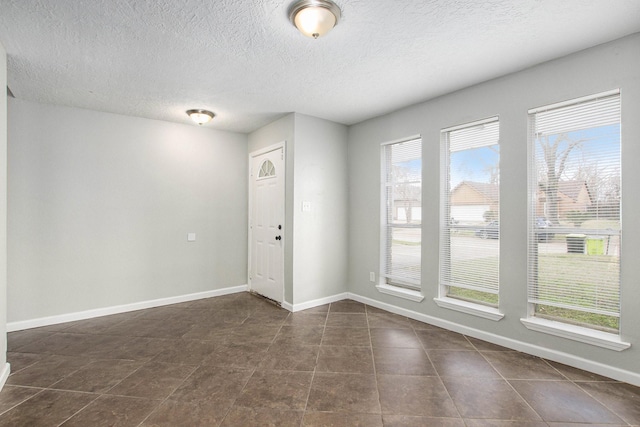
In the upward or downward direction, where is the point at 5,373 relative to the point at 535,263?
downward

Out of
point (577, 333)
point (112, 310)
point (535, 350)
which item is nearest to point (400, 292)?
point (535, 350)

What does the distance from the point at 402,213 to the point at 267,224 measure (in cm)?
193

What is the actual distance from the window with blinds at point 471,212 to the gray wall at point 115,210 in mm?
3079

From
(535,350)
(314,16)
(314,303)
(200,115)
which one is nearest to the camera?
(314,16)

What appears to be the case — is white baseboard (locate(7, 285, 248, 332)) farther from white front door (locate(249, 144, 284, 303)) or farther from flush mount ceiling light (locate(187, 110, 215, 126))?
flush mount ceiling light (locate(187, 110, 215, 126))

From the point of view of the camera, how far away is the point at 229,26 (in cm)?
211

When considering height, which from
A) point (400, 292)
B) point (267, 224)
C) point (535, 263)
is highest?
point (267, 224)

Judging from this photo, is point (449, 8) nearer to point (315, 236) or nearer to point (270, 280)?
point (315, 236)

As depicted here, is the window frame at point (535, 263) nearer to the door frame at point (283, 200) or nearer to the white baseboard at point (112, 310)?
the door frame at point (283, 200)

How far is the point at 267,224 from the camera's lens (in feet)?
14.7

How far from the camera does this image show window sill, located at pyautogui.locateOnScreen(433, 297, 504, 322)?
9.59ft

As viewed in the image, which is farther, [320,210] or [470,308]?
[320,210]

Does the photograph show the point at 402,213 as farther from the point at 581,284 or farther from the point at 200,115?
the point at 200,115

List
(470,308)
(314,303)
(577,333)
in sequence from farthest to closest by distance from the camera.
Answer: (314,303), (470,308), (577,333)
